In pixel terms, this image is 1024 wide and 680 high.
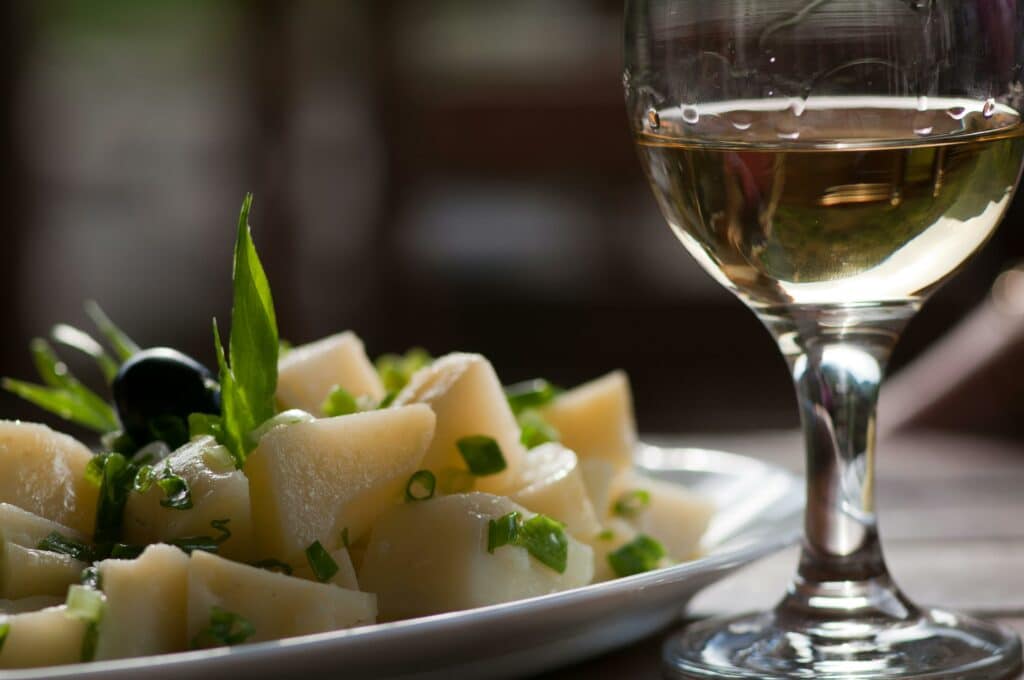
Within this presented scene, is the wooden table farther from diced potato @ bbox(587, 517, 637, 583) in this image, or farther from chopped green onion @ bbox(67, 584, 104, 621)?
chopped green onion @ bbox(67, 584, 104, 621)

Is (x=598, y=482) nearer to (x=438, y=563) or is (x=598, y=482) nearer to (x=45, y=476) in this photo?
(x=438, y=563)

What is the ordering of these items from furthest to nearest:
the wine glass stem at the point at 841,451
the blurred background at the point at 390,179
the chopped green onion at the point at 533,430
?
the blurred background at the point at 390,179, the chopped green onion at the point at 533,430, the wine glass stem at the point at 841,451

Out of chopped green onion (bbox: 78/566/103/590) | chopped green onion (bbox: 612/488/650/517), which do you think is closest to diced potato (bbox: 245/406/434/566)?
chopped green onion (bbox: 78/566/103/590)

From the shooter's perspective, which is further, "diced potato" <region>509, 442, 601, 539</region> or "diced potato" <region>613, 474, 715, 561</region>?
"diced potato" <region>613, 474, 715, 561</region>

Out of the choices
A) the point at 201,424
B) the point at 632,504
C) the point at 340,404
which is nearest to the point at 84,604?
the point at 201,424

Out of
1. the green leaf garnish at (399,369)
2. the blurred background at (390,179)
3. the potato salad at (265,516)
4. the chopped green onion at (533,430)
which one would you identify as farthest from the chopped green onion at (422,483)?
the blurred background at (390,179)

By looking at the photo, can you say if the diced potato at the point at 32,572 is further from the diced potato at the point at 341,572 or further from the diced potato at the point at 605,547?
the diced potato at the point at 605,547

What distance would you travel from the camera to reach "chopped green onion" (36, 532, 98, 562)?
2.74 ft

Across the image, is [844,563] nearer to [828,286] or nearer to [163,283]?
[828,286]

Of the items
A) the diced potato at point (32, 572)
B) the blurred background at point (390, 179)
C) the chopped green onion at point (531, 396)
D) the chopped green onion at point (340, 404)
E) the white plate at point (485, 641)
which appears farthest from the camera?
the blurred background at point (390, 179)

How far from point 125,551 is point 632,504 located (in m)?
0.51

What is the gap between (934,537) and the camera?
1.38 m

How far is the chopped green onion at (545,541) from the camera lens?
88cm

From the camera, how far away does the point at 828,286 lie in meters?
0.88
